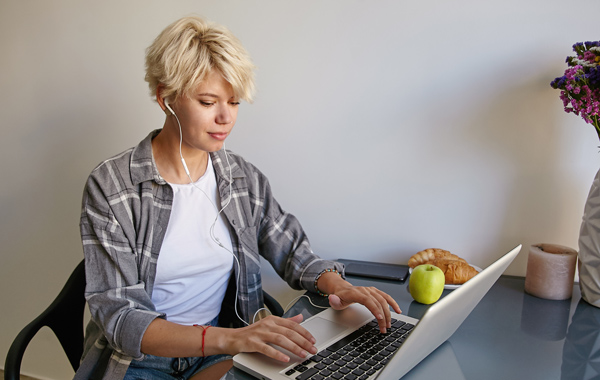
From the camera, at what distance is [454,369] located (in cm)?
88

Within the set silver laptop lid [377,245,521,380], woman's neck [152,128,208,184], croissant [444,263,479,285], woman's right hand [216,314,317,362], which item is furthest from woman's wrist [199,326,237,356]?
croissant [444,263,479,285]

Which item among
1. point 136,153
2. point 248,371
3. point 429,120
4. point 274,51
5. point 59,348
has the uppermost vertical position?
point 274,51

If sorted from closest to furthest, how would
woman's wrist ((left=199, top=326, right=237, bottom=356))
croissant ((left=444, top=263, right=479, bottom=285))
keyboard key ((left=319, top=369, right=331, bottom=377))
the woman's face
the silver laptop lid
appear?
the silver laptop lid < keyboard key ((left=319, top=369, right=331, bottom=377)) < woman's wrist ((left=199, top=326, right=237, bottom=356)) < the woman's face < croissant ((left=444, top=263, right=479, bottom=285))

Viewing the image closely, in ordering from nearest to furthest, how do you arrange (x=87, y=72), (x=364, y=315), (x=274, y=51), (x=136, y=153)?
1. (x=364, y=315)
2. (x=136, y=153)
3. (x=274, y=51)
4. (x=87, y=72)

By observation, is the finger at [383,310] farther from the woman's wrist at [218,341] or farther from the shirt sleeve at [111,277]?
the shirt sleeve at [111,277]

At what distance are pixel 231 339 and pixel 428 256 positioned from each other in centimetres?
66

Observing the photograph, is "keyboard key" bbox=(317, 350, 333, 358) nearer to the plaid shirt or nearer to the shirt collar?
the plaid shirt

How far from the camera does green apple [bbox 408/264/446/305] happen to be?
3.78 feet

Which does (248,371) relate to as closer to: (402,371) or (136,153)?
(402,371)

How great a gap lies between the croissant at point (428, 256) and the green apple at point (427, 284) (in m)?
0.18

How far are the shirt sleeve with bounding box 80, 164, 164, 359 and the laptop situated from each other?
0.28m

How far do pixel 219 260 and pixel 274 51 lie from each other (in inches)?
27.0

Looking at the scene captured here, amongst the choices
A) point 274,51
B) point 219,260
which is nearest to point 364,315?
point 219,260

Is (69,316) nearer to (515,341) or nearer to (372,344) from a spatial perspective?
(372,344)
